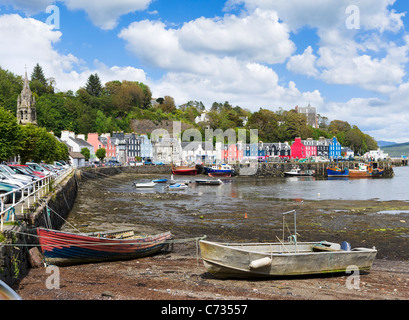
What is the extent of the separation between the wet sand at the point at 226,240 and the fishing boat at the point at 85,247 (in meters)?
0.33

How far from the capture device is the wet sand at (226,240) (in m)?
10.7

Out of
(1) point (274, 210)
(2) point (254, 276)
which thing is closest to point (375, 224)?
(1) point (274, 210)

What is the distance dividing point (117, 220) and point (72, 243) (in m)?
12.5

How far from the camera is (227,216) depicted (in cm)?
2812

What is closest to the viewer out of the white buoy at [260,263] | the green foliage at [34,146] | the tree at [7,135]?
the white buoy at [260,263]

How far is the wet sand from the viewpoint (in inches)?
420

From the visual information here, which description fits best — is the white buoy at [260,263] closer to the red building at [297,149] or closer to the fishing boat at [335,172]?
the fishing boat at [335,172]

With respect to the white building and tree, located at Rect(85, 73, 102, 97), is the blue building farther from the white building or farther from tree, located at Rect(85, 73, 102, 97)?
tree, located at Rect(85, 73, 102, 97)

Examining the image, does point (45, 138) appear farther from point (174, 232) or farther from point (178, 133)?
point (178, 133)

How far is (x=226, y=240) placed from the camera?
63.4 feet

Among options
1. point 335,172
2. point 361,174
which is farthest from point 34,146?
point 361,174

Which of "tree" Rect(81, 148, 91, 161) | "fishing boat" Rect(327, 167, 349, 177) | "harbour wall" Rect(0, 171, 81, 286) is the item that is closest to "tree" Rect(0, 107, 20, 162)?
"harbour wall" Rect(0, 171, 81, 286)

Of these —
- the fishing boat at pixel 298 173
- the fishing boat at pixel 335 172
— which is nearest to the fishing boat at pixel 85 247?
the fishing boat at pixel 298 173

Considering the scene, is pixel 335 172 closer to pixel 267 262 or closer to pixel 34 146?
pixel 34 146
